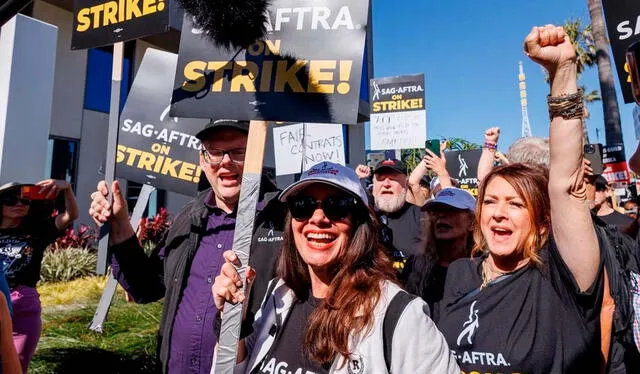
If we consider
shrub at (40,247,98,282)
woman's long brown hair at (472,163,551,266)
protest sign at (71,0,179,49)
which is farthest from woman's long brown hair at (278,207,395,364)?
shrub at (40,247,98,282)

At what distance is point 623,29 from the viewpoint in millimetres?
3615

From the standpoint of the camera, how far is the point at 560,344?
1.94 m

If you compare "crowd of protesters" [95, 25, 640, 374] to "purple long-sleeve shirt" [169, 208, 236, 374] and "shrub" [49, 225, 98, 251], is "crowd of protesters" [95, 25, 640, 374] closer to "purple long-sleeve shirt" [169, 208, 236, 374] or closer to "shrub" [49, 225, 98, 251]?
"purple long-sleeve shirt" [169, 208, 236, 374]

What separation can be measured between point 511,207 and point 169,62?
3517 millimetres

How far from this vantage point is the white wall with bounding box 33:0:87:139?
39.9 ft

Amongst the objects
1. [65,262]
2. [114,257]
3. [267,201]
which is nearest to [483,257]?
[267,201]

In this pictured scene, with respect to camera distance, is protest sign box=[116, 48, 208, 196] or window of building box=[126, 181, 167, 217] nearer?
protest sign box=[116, 48, 208, 196]

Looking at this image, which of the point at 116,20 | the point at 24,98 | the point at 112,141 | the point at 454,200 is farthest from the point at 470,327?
the point at 24,98

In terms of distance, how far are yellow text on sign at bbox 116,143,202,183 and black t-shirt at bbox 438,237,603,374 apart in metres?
3.00

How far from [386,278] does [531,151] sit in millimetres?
1341

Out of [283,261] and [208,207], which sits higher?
[208,207]

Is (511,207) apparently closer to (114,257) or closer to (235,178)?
(235,178)

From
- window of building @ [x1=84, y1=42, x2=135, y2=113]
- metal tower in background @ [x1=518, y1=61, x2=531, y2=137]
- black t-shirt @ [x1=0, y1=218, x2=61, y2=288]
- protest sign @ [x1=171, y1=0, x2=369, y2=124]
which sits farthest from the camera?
metal tower in background @ [x1=518, y1=61, x2=531, y2=137]

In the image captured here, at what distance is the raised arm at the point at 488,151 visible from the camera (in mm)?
3910
